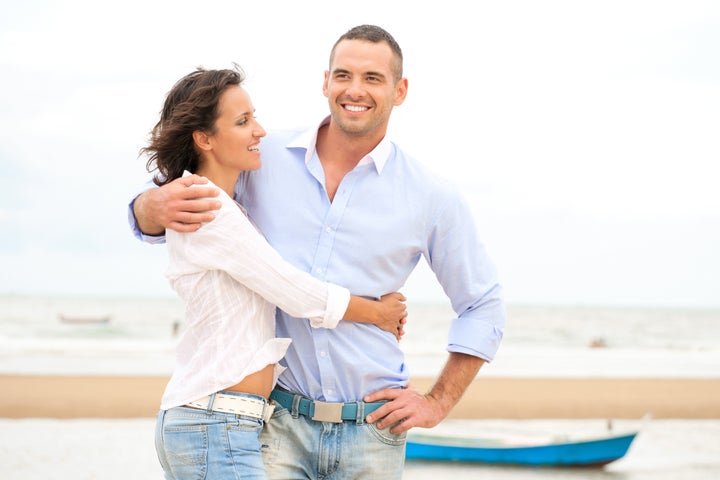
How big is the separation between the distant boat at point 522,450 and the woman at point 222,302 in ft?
17.2

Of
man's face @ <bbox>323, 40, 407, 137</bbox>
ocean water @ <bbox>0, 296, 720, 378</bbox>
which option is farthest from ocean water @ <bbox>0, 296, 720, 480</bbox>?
man's face @ <bbox>323, 40, 407, 137</bbox>

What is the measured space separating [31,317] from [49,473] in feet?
92.6

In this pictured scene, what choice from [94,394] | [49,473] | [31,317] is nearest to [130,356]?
[94,394]

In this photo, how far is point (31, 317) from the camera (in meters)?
33.5

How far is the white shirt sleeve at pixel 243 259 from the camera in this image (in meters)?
2.62

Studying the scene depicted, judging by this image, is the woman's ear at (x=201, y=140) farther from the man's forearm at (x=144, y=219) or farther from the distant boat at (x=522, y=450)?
the distant boat at (x=522, y=450)

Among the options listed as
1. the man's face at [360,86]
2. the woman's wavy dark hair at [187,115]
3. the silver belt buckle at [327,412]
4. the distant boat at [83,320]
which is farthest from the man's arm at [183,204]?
the distant boat at [83,320]

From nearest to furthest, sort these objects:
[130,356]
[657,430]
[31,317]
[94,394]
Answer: [657,430], [94,394], [130,356], [31,317]

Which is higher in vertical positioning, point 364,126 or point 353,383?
point 364,126

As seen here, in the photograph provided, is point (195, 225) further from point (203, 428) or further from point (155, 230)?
point (203, 428)

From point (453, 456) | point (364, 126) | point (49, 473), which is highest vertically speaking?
point (364, 126)

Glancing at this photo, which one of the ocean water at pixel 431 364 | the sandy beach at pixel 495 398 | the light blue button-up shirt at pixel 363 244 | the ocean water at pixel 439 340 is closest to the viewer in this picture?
the light blue button-up shirt at pixel 363 244

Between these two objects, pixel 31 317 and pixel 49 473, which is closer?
pixel 49 473

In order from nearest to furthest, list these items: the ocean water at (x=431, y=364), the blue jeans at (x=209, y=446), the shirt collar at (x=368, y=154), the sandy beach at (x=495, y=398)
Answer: the blue jeans at (x=209, y=446) < the shirt collar at (x=368, y=154) < the ocean water at (x=431, y=364) < the sandy beach at (x=495, y=398)
